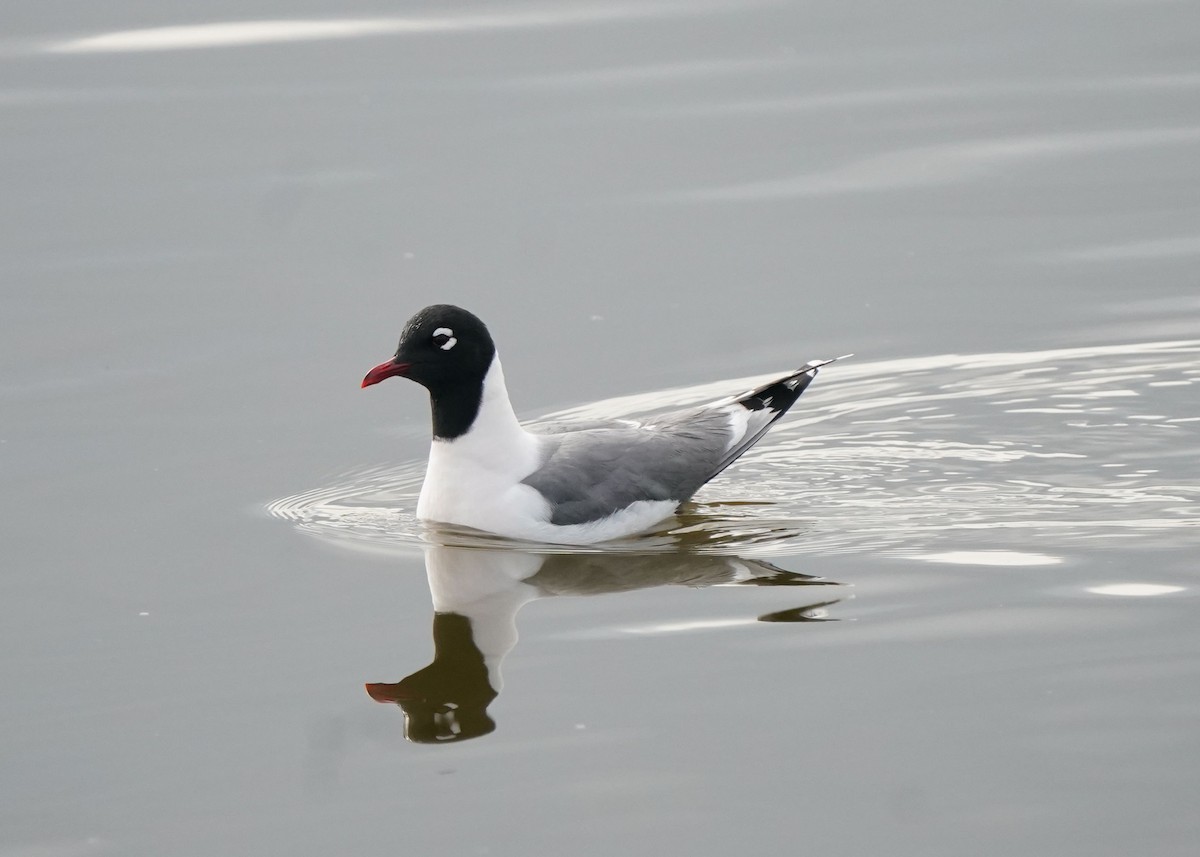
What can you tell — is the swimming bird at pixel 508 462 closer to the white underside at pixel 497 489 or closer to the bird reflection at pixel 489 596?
the white underside at pixel 497 489

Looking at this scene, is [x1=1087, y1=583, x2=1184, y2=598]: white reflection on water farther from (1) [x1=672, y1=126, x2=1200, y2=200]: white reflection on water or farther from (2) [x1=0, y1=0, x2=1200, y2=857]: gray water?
(1) [x1=672, y1=126, x2=1200, y2=200]: white reflection on water

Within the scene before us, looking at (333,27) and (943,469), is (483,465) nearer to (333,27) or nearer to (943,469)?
(943,469)

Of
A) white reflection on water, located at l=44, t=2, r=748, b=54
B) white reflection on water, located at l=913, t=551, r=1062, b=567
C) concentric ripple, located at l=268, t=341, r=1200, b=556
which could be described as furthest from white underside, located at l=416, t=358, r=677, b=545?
white reflection on water, located at l=44, t=2, r=748, b=54

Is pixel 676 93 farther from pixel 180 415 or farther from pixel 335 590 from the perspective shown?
pixel 335 590

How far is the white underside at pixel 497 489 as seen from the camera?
888cm

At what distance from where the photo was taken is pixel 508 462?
29.6ft

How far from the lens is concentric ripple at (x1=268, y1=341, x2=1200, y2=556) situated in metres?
8.81

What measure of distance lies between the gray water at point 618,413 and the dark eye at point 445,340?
999 mm

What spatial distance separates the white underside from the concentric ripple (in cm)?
10

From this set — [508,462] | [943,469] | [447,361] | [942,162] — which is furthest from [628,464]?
[942,162]

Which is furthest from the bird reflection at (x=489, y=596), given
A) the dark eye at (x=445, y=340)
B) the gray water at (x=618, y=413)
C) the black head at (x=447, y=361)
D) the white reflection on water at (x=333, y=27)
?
the white reflection on water at (x=333, y=27)

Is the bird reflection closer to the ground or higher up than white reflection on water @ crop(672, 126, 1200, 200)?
closer to the ground

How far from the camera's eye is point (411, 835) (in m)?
6.19

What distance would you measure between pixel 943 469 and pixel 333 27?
9.31 metres
